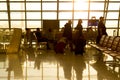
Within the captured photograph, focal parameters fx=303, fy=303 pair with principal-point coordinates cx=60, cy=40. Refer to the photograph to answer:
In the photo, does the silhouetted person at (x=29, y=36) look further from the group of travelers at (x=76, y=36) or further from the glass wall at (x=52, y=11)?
the glass wall at (x=52, y=11)

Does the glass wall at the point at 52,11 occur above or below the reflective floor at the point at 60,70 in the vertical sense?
above

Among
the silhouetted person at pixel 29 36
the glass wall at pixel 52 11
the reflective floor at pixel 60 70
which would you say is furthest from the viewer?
the glass wall at pixel 52 11

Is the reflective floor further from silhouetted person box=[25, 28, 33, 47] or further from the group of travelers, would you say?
silhouetted person box=[25, 28, 33, 47]

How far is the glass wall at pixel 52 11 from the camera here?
20.0m

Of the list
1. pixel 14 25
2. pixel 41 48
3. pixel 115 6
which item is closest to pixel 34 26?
pixel 14 25

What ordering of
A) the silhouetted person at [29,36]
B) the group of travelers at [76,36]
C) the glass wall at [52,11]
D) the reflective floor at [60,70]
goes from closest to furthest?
the reflective floor at [60,70], the group of travelers at [76,36], the silhouetted person at [29,36], the glass wall at [52,11]

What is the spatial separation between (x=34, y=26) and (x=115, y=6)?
222 inches

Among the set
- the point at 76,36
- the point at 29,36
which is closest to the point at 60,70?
the point at 76,36

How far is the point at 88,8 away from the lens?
2036cm

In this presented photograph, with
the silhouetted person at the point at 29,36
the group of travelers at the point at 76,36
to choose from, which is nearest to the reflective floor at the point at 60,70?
the group of travelers at the point at 76,36

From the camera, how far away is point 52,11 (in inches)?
794

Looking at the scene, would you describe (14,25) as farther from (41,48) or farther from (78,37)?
(78,37)

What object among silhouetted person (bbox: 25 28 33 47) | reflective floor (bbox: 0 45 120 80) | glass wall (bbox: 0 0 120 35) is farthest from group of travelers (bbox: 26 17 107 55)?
glass wall (bbox: 0 0 120 35)

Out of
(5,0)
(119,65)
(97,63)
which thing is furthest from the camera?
(5,0)
